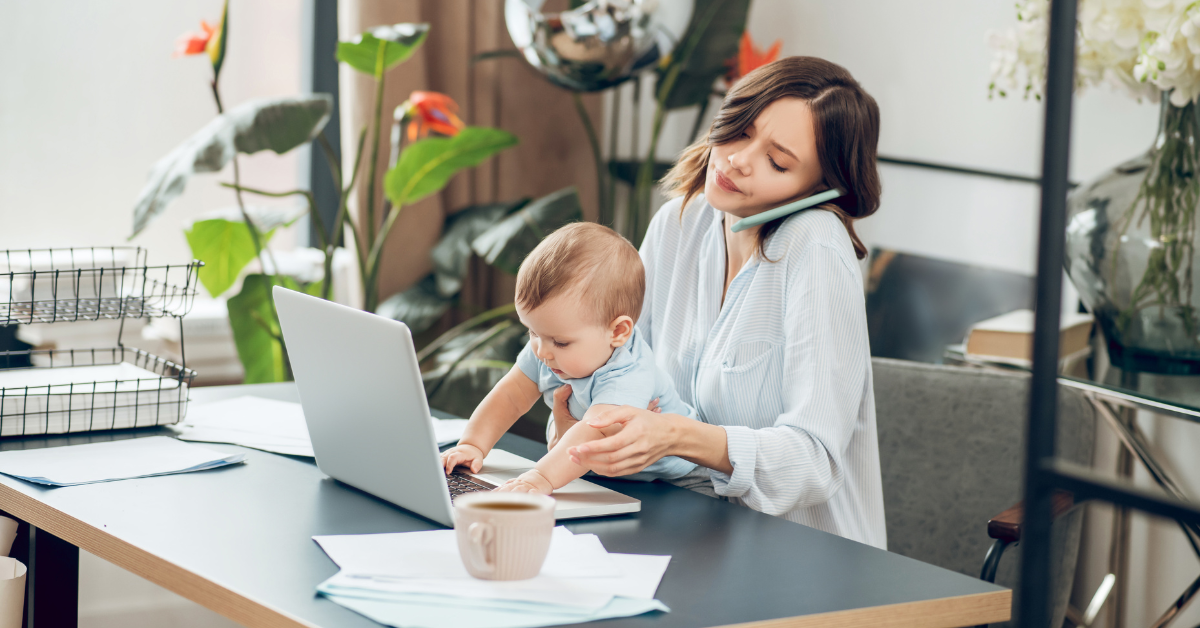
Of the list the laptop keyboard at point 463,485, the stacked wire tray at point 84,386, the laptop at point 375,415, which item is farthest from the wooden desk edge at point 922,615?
the stacked wire tray at point 84,386

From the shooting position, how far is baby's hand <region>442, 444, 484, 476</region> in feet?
3.75

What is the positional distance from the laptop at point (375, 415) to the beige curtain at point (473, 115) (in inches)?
61.3

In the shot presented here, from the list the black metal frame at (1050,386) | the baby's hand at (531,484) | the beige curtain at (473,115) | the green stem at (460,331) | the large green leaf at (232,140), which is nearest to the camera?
the black metal frame at (1050,386)

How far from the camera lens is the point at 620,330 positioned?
3.68 feet

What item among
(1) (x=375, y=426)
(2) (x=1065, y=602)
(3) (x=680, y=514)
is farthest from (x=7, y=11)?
(2) (x=1065, y=602)

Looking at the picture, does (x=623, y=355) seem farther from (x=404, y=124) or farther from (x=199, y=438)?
(x=404, y=124)

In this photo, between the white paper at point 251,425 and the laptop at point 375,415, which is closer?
the laptop at point 375,415

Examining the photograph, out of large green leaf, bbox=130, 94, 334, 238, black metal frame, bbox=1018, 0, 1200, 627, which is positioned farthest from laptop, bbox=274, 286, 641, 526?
large green leaf, bbox=130, 94, 334, 238

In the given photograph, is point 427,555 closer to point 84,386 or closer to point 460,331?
point 84,386

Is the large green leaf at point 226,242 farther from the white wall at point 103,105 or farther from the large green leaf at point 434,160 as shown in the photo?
the white wall at point 103,105

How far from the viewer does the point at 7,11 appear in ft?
7.52

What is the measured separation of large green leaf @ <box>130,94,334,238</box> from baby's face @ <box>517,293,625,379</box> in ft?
3.75

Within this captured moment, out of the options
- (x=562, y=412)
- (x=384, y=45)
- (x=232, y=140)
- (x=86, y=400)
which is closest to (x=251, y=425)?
(x=86, y=400)

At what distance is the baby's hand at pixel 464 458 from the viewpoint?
114 centimetres
